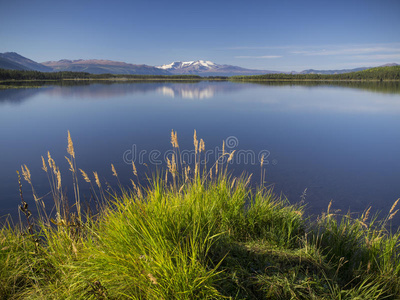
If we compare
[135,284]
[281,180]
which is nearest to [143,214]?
[135,284]

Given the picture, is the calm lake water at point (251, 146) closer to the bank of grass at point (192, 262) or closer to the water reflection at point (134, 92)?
the bank of grass at point (192, 262)

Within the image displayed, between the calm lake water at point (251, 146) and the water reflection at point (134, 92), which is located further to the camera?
the water reflection at point (134, 92)

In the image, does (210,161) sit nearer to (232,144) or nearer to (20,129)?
(232,144)

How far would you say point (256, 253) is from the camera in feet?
11.2

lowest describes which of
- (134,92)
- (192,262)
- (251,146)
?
(251,146)

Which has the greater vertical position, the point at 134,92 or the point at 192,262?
the point at 134,92

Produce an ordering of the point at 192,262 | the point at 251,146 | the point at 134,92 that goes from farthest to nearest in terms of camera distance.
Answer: the point at 134,92 < the point at 251,146 < the point at 192,262

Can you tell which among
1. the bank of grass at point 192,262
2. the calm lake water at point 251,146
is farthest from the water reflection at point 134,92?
the bank of grass at point 192,262

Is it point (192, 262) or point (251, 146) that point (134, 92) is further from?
point (192, 262)

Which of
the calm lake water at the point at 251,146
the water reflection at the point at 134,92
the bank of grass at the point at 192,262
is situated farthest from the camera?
the water reflection at the point at 134,92

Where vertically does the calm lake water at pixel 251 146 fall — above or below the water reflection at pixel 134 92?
below

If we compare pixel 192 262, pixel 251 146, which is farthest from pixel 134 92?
pixel 192 262

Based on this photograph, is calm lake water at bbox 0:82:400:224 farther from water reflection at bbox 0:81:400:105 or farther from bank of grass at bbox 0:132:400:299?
water reflection at bbox 0:81:400:105

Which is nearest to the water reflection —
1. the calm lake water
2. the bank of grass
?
the calm lake water
